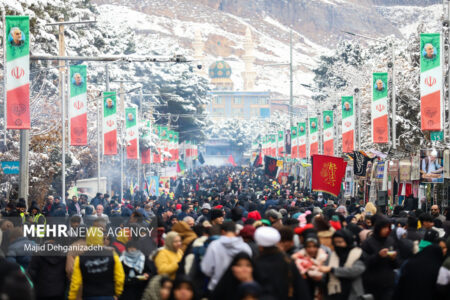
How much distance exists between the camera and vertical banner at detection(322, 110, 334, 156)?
41188 mm

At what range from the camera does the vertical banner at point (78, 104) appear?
28328 mm

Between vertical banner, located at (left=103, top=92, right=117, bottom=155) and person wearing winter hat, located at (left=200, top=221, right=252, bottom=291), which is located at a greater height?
vertical banner, located at (left=103, top=92, right=117, bottom=155)

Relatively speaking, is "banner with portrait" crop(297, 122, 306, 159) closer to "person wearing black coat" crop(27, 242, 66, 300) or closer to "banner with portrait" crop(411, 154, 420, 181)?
"banner with portrait" crop(411, 154, 420, 181)

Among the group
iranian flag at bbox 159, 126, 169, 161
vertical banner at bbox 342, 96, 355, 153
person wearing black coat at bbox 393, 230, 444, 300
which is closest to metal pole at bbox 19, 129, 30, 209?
vertical banner at bbox 342, 96, 355, 153

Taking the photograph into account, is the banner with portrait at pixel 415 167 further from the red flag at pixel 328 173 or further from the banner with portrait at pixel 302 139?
the banner with portrait at pixel 302 139

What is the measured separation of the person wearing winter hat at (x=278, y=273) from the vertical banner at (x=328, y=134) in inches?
1280

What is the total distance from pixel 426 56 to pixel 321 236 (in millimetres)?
14310

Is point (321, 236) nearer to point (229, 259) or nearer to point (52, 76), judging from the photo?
point (229, 259)

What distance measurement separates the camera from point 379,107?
3094cm

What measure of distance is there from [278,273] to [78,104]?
2067cm

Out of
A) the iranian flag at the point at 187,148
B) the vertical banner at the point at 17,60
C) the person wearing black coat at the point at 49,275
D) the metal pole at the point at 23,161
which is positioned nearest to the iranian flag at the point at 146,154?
the metal pole at the point at 23,161

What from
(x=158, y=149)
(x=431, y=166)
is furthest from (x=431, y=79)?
(x=158, y=149)

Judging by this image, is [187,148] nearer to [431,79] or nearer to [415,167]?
[415,167]

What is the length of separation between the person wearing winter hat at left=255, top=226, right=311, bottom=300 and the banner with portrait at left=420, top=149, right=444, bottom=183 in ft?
54.0
